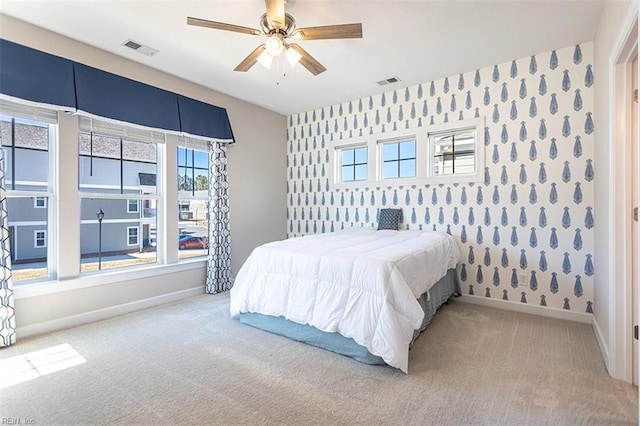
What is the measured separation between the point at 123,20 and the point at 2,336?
280 cm

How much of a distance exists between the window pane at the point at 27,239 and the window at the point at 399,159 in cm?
393

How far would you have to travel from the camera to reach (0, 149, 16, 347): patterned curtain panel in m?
2.46

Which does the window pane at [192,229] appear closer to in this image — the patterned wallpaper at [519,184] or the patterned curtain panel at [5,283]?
the patterned curtain panel at [5,283]

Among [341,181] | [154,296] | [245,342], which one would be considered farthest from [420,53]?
[154,296]

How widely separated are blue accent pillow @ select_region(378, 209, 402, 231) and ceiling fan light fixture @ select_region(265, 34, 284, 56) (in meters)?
2.51

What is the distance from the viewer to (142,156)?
357cm

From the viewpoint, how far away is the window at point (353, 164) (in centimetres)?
460

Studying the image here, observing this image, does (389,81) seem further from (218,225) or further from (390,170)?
(218,225)

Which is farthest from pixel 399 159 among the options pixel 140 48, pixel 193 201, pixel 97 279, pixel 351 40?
pixel 97 279

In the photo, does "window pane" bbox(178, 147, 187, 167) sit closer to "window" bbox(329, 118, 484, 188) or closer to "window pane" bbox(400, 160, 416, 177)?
"window" bbox(329, 118, 484, 188)

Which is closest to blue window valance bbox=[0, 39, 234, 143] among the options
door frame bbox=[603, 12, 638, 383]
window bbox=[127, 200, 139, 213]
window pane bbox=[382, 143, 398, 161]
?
window bbox=[127, 200, 139, 213]

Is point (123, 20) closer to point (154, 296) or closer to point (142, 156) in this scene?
point (142, 156)

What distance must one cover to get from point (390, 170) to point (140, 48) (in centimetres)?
327

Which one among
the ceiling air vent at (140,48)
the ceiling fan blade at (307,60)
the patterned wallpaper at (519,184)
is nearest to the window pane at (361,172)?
the patterned wallpaper at (519,184)
